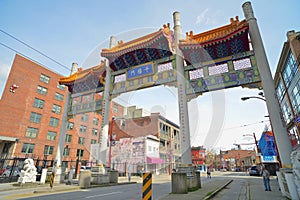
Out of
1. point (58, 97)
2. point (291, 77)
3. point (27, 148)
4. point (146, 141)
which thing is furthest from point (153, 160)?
point (291, 77)

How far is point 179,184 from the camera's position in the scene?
9586 mm

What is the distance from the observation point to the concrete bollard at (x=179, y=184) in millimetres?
9477

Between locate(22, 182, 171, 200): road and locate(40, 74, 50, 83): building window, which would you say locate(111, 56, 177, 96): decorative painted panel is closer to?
locate(22, 182, 171, 200): road

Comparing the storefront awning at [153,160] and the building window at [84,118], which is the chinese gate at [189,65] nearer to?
the storefront awning at [153,160]

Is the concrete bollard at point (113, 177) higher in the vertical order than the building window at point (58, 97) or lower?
lower

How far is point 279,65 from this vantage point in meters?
24.3

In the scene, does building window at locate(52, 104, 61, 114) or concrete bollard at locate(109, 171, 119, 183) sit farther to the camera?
building window at locate(52, 104, 61, 114)

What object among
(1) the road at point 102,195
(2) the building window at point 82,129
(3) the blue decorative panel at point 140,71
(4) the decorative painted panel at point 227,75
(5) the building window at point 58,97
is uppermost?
(5) the building window at point 58,97

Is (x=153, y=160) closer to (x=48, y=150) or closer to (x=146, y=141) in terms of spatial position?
(x=146, y=141)

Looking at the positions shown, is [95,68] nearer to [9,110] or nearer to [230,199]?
[230,199]

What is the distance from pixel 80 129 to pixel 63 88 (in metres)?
10.4

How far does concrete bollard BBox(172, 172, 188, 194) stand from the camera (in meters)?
9.48

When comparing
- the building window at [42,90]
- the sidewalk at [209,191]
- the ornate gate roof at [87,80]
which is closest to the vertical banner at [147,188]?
the sidewalk at [209,191]

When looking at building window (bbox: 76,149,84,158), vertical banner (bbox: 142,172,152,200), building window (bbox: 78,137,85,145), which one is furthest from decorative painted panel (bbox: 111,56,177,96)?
building window (bbox: 76,149,84,158)
